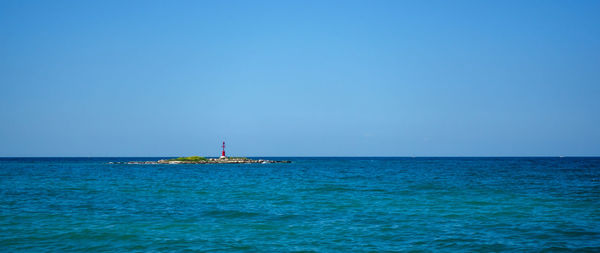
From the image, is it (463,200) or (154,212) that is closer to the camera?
(154,212)

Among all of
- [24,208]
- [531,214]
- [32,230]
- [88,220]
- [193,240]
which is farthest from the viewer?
[24,208]

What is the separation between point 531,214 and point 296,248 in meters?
14.7

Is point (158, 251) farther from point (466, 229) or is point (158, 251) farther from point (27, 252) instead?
point (466, 229)

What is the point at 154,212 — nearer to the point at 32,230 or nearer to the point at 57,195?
the point at 32,230

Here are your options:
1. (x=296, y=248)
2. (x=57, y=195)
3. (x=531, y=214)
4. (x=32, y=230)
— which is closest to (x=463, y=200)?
(x=531, y=214)

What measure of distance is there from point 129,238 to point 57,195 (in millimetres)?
20180

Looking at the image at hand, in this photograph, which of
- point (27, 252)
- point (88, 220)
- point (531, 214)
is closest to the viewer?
point (27, 252)

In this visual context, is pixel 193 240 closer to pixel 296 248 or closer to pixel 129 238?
pixel 129 238

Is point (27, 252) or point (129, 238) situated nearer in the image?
point (27, 252)

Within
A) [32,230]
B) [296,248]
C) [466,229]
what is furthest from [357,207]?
[32,230]

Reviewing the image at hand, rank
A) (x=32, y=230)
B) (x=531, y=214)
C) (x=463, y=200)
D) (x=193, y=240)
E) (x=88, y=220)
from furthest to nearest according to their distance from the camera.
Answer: (x=463, y=200)
(x=531, y=214)
(x=88, y=220)
(x=32, y=230)
(x=193, y=240)

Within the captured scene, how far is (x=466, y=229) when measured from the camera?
19438mm

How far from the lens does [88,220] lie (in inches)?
861

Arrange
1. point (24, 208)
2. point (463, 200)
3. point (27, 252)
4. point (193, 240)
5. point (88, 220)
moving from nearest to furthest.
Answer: point (27, 252), point (193, 240), point (88, 220), point (24, 208), point (463, 200)
